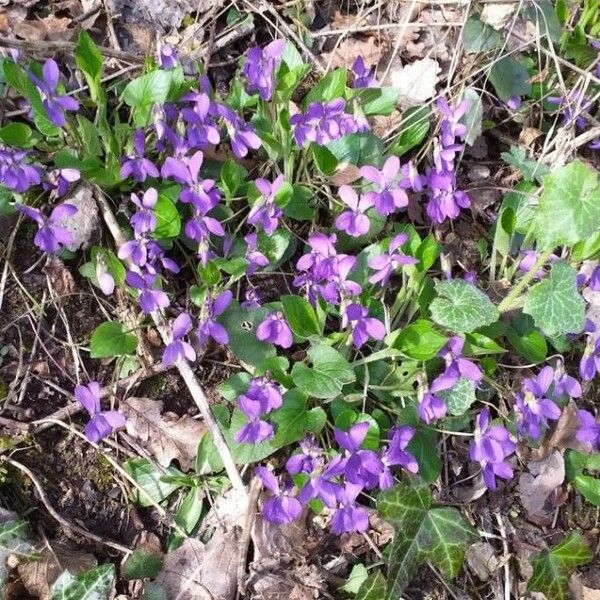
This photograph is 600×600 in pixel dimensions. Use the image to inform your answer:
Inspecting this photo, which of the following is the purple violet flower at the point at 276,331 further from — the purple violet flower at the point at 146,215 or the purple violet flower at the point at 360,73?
the purple violet flower at the point at 360,73

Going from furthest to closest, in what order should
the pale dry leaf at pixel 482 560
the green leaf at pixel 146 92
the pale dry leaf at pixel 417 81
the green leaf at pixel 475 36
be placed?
the pale dry leaf at pixel 417 81 → the green leaf at pixel 475 36 → the pale dry leaf at pixel 482 560 → the green leaf at pixel 146 92

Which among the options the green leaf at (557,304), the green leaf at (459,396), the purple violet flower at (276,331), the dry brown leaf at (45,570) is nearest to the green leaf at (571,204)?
the green leaf at (557,304)

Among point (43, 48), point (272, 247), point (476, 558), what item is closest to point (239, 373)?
point (272, 247)

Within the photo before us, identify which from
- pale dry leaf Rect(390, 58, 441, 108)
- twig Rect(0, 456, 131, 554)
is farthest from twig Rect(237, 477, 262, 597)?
pale dry leaf Rect(390, 58, 441, 108)

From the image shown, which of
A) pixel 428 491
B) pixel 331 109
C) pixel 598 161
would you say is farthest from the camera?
pixel 598 161

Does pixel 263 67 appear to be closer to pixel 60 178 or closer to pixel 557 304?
pixel 60 178

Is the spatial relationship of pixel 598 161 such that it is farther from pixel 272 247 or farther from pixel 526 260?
pixel 272 247

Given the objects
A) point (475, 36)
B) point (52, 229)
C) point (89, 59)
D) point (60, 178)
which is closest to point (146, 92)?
point (89, 59)
